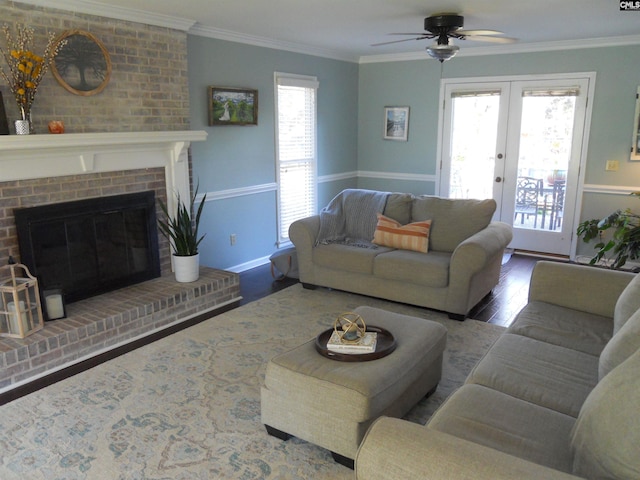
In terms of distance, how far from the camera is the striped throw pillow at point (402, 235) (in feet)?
14.6

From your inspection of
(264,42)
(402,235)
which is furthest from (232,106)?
(402,235)

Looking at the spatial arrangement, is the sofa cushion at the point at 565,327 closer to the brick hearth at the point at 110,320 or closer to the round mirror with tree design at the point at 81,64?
the brick hearth at the point at 110,320

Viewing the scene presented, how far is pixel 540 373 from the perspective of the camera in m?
2.25

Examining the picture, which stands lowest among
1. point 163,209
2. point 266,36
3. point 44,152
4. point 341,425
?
point 341,425

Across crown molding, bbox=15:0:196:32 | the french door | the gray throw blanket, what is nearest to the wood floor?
the french door

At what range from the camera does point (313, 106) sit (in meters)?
6.14

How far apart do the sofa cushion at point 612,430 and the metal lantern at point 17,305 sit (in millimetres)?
3092

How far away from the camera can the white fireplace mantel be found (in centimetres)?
328

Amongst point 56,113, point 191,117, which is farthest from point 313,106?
point 56,113

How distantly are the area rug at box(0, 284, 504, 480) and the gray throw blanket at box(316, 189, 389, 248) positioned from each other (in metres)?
1.11

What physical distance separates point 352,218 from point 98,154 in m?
2.34

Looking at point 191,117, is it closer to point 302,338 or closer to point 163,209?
point 163,209

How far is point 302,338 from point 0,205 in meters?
2.20

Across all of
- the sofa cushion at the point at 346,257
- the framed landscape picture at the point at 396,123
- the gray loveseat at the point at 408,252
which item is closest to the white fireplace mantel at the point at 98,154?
the gray loveseat at the point at 408,252
